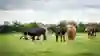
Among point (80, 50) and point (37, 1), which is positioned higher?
point (37, 1)

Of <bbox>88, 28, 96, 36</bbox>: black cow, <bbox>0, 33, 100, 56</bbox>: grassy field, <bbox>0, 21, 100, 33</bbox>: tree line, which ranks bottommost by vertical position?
<bbox>0, 33, 100, 56</bbox>: grassy field

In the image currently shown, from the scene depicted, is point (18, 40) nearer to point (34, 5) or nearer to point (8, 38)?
point (8, 38)

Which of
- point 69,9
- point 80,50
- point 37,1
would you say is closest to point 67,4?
point 69,9

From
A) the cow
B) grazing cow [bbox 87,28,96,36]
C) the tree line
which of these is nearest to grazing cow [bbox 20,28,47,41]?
the tree line

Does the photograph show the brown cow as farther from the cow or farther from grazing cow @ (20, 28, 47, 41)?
grazing cow @ (20, 28, 47, 41)

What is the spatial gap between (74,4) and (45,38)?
0.32 meters

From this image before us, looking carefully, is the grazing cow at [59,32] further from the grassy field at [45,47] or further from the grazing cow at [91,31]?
the grazing cow at [91,31]

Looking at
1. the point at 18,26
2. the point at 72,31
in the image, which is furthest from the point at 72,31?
the point at 18,26

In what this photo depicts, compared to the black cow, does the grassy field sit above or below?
below

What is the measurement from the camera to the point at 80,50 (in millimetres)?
1021

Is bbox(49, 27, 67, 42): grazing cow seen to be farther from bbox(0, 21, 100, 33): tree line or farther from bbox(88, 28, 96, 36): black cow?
bbox(88, 28, 96, 36): black cow

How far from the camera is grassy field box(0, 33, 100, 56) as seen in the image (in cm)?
102

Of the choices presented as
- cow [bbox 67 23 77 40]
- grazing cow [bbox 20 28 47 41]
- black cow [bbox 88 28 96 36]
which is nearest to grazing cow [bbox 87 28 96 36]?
black cow [bbox 88 28 96 36]

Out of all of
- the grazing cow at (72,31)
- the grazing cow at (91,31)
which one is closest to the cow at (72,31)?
the grazing cow at (72,31)
